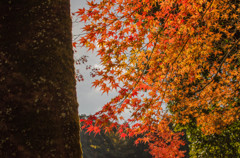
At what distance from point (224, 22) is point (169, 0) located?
13.5ft

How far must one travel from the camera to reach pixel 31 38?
1089 millimetres

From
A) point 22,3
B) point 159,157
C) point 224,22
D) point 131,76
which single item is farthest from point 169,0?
point 159,157

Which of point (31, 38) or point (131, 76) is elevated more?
point (131, 76)

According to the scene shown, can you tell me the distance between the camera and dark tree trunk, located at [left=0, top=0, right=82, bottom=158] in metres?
0.87

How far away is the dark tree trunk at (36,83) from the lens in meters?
0.87

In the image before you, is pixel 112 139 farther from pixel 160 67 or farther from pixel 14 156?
pixel 14 156

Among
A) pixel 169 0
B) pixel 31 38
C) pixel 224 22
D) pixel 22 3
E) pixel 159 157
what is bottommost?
pixel 159 157

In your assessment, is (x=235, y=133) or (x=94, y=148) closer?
(x=235, y=133)

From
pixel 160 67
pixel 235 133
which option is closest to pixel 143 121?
pixel 160 67

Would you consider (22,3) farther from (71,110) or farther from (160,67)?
(160,67)

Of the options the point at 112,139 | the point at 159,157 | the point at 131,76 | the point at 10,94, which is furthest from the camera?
the point at 112,139

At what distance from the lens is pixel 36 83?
3.26 feet

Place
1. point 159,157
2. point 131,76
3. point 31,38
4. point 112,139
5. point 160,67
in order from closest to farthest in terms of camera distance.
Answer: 1. point 31,38
2. point 131,76
3. point 160,67
4. point 159,157
5. point 112,139

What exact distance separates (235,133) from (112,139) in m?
13.0
